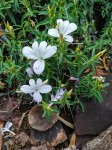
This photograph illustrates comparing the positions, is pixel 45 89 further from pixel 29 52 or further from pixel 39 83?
pixel 29 52

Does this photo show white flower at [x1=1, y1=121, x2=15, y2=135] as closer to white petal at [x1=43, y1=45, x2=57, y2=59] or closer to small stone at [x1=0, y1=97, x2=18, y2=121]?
small stone at [x1=0, y1=97, x2=18, y2=121]

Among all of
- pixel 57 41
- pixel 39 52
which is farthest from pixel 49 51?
pixel 57 41

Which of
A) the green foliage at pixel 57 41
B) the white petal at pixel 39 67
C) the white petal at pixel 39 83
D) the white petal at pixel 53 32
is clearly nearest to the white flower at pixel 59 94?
the green foliage at pixel 57 41

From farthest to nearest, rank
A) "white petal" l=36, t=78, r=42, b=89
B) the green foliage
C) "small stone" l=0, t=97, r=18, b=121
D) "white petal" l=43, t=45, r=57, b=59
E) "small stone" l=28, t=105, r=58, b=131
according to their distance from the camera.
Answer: "small stone" l=0, t=97, r=18, b=121, "small stone" l=28, t=105, r=58, b=131, the green foliage, "white petal" l=36, t=78, r=42, b=89, "white petal" l=43, t=45, r=57, b=59

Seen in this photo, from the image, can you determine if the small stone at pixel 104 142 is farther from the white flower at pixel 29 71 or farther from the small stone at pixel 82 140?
the white flower at pixel 29 71

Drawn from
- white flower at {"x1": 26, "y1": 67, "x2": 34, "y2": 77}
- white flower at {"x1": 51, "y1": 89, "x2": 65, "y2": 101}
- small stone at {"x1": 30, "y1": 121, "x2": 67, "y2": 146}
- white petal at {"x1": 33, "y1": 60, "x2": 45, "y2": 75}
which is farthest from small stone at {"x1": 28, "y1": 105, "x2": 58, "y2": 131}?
white petal at {"x1": 33, "y1": 60, "x2": 45, "y2": 75}

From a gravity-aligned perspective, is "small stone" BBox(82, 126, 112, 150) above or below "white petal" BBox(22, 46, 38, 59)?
below
